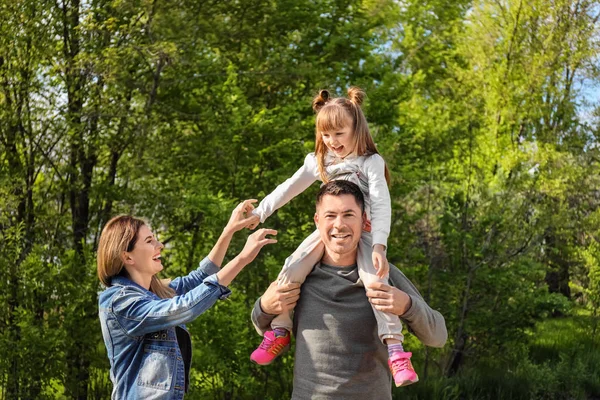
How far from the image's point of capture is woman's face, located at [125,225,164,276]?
304 cm

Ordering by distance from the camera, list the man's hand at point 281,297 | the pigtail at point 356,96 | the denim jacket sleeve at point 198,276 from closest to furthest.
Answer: the man's hand at point 281,297, the pigtail at point 356,96, the denim jacket sleeve at point 198,276

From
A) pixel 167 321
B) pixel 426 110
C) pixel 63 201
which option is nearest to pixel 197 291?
pixel 167 321

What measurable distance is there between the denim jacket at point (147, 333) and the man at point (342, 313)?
1.09ft

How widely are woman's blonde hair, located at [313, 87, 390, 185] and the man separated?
23cm

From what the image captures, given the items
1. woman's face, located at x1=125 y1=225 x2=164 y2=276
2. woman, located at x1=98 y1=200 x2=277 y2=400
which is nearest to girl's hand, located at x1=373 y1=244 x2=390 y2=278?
woman, located at x1=98 y1=200 x2=277 y2=400

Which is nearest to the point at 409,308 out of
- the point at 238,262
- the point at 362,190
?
the point at 362,190

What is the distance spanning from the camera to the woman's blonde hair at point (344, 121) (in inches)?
127

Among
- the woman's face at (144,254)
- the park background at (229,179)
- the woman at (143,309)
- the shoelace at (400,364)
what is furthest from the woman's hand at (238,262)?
the park background at (229,179)

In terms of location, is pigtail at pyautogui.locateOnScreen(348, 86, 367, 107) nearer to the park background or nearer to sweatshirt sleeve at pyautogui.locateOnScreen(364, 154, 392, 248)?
sweatshirt sleeve at pyautogui.locateOnScreen(364, 154, 392, 248)

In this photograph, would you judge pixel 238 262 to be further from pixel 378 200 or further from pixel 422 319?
pixel 422 319

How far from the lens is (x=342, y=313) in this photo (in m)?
3.05

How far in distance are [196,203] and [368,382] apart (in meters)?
4.49

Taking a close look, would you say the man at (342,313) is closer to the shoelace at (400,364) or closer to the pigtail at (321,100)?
the shoelace at (400,364)

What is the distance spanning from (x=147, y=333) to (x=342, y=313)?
2.32 ft
